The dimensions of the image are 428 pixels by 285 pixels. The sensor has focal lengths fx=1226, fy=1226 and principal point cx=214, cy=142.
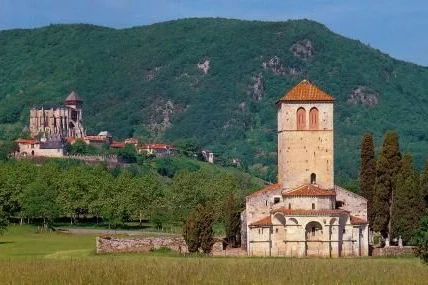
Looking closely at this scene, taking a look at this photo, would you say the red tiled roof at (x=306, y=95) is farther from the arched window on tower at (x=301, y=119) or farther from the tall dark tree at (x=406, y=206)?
the tall dark tree at (x=406, y=206)

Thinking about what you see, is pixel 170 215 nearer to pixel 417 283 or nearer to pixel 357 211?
pixel 357 211

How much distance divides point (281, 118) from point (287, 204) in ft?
23.7

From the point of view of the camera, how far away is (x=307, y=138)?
81875 mm

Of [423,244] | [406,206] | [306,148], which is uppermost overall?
[306,148]

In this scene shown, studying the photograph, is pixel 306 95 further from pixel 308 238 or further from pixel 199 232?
pixel 199 232

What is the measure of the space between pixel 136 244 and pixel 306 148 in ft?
44.9

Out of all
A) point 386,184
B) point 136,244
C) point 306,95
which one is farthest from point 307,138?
point 136,244

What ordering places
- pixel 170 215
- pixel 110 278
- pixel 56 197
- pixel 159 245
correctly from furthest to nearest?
pixel 56 197
pixel 170 215
pixel 159 245
pixel 110 278

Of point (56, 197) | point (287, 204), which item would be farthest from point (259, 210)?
point (56, 197)

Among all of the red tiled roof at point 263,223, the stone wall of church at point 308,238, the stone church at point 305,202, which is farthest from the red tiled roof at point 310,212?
Answer: the red tiled roof at point 263,223

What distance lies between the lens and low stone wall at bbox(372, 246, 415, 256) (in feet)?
245

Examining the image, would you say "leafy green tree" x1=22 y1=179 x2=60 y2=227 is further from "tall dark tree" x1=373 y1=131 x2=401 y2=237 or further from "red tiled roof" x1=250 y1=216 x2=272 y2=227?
"tall dark tree" x1=373 y1=131 x2=401 y2=237

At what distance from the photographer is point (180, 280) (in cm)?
3903

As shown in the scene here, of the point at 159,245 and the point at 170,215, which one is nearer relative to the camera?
the point at 159,245
